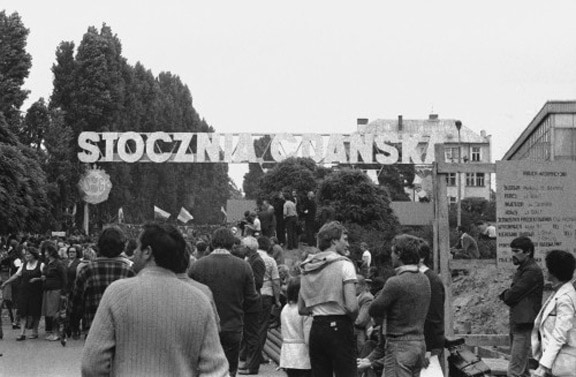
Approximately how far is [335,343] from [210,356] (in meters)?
4.34

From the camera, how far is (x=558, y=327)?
8.32 m

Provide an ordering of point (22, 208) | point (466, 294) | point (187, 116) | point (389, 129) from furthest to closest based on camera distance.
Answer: point (389, 129) → point (187, 116) → point (22, 208) → point (466, 294)

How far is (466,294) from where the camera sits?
24172 millimetres

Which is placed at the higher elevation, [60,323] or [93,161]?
[93,161]

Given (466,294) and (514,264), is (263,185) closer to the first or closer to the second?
(466,294)

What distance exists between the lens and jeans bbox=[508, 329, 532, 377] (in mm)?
11664

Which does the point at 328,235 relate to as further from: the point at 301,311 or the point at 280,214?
the point at 280,214

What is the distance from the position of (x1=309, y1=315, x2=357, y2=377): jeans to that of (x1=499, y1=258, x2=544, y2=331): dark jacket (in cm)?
227

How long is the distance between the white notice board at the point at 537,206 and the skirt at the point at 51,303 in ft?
37.2

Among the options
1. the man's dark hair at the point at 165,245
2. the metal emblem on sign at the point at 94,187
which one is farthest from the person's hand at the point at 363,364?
the metal emblem on sign at the point at 94,187

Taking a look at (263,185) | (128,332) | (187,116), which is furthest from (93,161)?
(128,332)

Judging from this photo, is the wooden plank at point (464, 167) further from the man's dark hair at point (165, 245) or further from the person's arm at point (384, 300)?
the man's dark hair at point (165, 245)

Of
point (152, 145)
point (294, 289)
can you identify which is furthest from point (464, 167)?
point (152, 145)

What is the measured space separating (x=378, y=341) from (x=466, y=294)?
1346 centimetres
